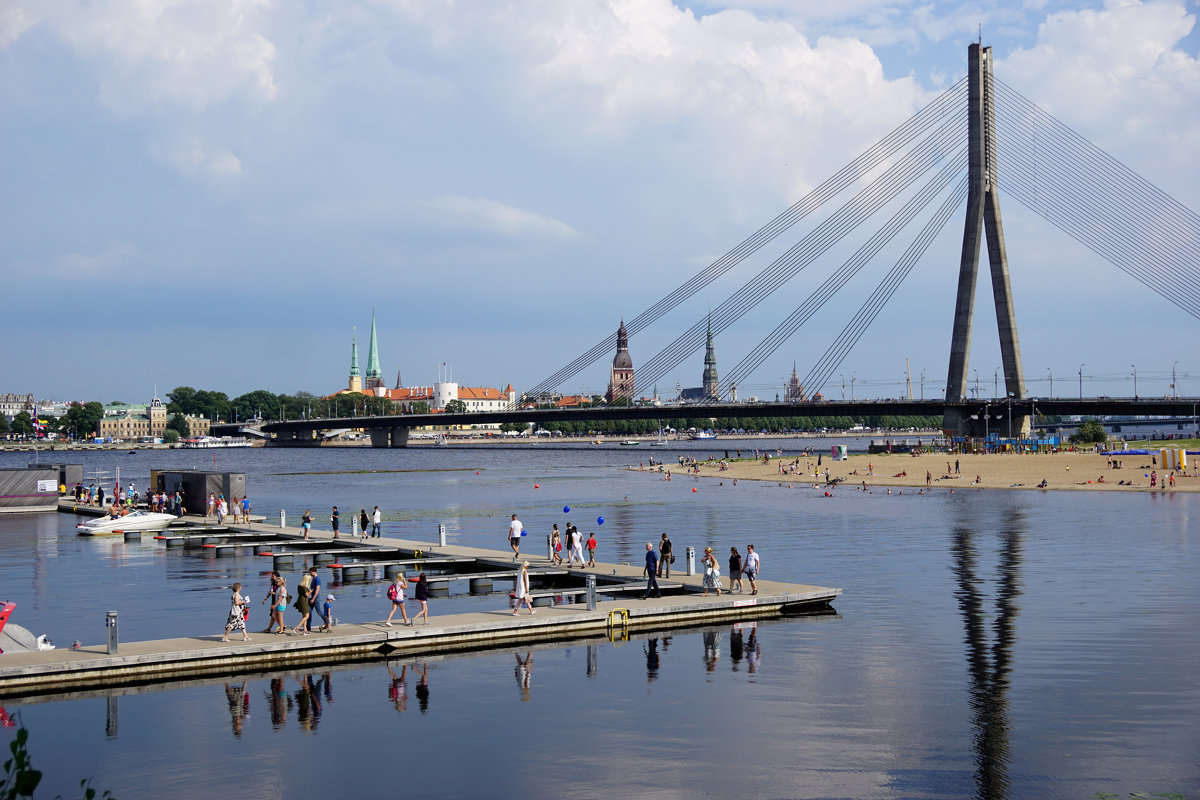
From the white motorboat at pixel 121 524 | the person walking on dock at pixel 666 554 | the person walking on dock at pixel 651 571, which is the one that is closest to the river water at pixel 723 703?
the person walking on dock at pixel 651 571

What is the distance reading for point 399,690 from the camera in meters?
22.7

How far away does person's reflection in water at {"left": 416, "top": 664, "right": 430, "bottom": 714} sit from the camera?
21406 mm

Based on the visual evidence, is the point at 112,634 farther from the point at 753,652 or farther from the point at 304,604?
the point at 753,652

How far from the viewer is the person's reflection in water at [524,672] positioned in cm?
2239

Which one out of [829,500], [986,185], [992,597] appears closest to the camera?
[992,597]

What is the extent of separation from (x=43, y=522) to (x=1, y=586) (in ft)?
97.6

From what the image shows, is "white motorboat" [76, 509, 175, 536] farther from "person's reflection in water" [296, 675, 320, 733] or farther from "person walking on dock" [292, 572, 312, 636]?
"person's reflection in water" [296, 675, 320, 733]

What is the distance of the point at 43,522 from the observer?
64438 millimetres

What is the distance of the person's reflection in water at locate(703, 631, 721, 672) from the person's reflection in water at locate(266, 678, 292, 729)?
8.85 m

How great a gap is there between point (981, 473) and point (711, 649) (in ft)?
260

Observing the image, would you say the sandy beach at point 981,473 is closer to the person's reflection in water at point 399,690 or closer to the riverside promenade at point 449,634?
the riverside promenade at point 449,634

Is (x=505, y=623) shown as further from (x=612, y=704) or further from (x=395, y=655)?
(x=612, y=704)

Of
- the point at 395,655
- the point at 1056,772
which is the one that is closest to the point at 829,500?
the point at 395,655

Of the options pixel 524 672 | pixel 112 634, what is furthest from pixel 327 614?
pixel 524 672
